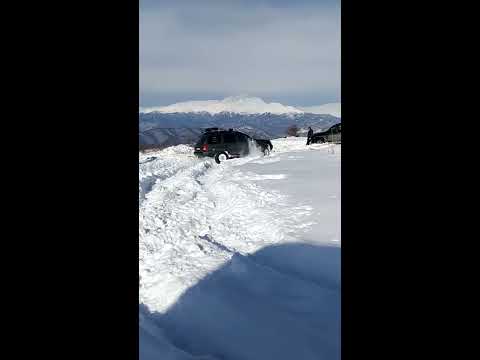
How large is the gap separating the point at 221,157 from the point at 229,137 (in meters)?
0.93

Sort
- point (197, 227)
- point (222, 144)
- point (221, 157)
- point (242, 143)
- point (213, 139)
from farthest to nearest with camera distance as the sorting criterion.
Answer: point (242, 143) < point (221, 157) < point (222, 144) < point (213, 139) < point (197, 227)

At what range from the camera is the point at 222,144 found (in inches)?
792

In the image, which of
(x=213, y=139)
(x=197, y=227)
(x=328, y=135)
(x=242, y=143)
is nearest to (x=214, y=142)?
(x=213, y=139)

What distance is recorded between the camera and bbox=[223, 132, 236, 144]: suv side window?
20203 mm

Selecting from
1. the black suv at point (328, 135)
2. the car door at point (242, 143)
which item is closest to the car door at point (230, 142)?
the car door at point (242, 143)

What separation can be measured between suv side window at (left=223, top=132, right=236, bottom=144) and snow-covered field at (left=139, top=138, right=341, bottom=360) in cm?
816

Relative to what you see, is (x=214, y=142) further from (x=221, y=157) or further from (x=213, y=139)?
(x=221, y=157)

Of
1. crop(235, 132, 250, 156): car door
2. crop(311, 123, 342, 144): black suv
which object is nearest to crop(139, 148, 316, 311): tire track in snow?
crop(235, 132, 250, 156): car door

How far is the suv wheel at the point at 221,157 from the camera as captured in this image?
20.1m

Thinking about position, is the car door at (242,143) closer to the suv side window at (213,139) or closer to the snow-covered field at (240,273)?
the suv side window at (213,139)
